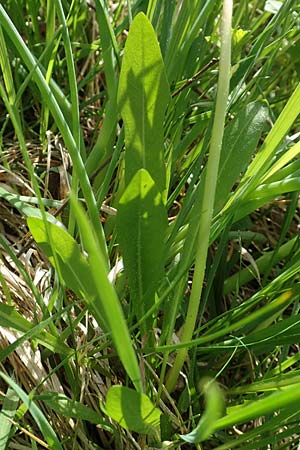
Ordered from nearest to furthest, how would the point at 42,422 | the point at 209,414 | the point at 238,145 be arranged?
the point at 209,414
the point at 42,422
the point at 238,145

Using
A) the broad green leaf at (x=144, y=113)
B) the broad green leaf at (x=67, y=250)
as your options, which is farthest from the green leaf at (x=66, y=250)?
the broad green leaf at (x=144, y=113)

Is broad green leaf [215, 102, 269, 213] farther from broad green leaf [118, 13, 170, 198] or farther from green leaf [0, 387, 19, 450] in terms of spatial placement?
green leaf [0, 387, 19, 450]

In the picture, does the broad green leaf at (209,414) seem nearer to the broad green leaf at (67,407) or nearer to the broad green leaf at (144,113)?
the broad green leaf at (67,407)

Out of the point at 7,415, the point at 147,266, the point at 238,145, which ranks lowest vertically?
the point at 7,415

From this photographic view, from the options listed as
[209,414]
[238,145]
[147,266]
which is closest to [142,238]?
[147,266]

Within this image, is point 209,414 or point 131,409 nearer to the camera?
point 209,414

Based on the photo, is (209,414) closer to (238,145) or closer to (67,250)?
(67,250)
